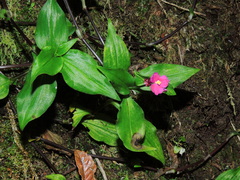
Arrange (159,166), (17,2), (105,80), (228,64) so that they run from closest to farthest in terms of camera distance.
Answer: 1. (105,80)
2. (17,2)
3. (159,166)
4. (228,64)

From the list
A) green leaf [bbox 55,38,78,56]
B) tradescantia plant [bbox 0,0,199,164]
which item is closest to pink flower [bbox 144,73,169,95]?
tradescantia plant [bbox 0,0,199,164]

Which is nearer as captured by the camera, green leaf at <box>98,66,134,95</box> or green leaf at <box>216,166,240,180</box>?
green leaf at <box>98,66,134,95</box>

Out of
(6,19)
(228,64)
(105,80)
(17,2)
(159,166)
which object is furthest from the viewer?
(228,64)

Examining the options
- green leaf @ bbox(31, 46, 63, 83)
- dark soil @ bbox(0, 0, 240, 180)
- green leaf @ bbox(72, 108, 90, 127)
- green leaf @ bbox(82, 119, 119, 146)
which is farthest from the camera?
dark soil @ bbox(0, 0, 240, 180)

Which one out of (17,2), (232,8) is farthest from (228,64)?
(17,2)

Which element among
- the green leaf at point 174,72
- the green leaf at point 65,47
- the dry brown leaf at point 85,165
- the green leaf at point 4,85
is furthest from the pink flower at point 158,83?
the green leaf at point 4,85

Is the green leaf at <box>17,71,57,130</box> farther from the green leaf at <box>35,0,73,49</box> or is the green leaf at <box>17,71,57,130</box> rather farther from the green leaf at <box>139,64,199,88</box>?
the green leaf at <box>139,64,199,88</box>

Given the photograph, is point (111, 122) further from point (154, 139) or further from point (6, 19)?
point (6, 19)

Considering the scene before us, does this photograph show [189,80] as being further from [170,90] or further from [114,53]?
[114,53]
